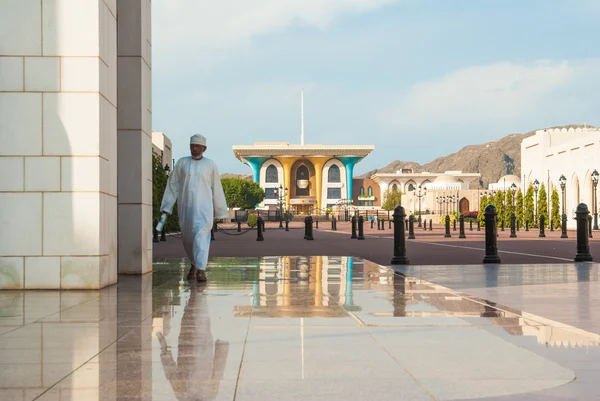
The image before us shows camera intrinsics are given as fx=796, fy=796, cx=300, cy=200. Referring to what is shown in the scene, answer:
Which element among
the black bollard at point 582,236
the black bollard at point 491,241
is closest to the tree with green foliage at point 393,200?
the black bollard at point 582,236

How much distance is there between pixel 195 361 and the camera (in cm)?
482

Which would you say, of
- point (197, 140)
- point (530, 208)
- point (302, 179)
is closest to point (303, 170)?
point (302, 179)

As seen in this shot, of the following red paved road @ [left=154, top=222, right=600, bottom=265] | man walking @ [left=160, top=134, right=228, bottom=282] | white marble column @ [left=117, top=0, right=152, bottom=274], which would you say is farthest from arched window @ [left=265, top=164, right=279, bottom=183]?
man walking @ [left=160, top=134, right=228, bottom=282]

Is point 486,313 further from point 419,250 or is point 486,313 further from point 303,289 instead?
point 419,250

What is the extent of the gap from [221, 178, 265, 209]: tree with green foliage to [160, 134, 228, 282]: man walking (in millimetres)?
128938

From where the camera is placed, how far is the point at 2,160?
9500 millimetres

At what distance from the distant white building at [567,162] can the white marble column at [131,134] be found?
47.9 m

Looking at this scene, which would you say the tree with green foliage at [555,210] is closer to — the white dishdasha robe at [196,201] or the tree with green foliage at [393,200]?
the white dishdasha robe at [196,201]

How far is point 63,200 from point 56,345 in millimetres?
4352

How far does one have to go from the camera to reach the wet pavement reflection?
161 inches

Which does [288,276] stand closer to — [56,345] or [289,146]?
[56,345]

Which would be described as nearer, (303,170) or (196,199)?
(196,199)

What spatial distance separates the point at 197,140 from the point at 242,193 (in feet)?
434

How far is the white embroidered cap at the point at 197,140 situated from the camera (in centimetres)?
1065
